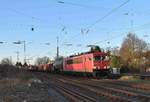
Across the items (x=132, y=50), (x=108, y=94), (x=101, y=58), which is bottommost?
(x=108, y=94)

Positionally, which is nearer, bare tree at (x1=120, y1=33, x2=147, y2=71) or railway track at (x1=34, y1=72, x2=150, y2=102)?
railway track at (x1=34, y1=72, x2=150, y2=102)

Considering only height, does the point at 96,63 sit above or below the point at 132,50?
below

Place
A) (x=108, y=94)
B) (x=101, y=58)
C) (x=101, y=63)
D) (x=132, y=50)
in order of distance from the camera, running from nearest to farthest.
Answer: (x=108, y=94) → (x=101, y=63) → (x=101, y=58) → (x=132, y=50)

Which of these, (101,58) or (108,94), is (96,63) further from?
(108,94)

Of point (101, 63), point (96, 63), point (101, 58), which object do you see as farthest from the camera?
point (101, 58)

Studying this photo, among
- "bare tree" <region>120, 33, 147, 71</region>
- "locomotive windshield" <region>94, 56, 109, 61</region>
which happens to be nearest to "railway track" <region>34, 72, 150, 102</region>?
"locomotive windshield" <region>94, 56, 109, 61</region>

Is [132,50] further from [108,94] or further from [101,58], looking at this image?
[108,94]

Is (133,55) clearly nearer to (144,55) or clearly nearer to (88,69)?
(144,55)

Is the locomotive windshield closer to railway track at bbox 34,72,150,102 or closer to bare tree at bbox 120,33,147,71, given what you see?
railway track at bbox 34,72,150,102

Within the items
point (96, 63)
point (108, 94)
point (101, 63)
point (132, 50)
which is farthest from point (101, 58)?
point (132, 50)

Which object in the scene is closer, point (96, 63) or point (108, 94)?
point (108, 94)

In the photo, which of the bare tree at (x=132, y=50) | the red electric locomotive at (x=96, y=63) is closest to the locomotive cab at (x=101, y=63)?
the red electric locomotive at (x=96, y=63)

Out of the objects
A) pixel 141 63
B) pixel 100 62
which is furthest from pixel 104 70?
pixel 141 63

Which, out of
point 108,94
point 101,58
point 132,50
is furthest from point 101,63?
point 132,50
